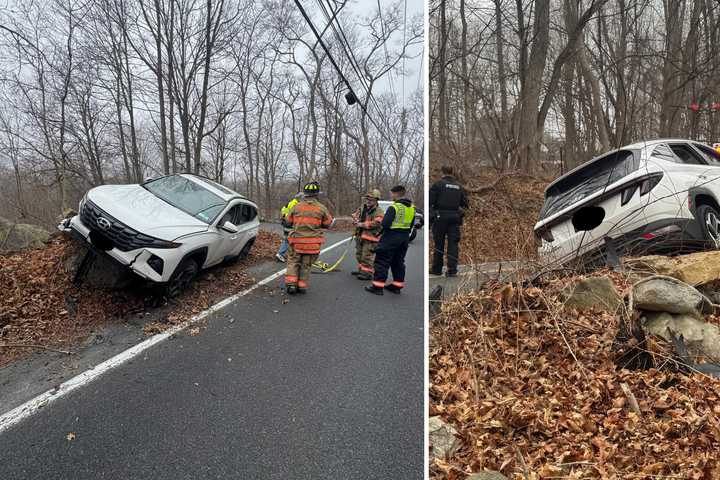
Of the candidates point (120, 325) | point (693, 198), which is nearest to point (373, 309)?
point (120, 325)

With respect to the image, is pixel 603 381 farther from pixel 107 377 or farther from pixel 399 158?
pixel 107 377

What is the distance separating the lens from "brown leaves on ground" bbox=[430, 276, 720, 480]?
1.30m

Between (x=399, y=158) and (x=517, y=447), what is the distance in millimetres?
2896

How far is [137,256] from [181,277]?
851 millimetres

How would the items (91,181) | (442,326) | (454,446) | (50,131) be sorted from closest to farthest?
(454,446) → (442,326) → (50,131) → (91,181)

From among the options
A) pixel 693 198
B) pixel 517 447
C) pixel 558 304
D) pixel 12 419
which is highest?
pixel 693 198

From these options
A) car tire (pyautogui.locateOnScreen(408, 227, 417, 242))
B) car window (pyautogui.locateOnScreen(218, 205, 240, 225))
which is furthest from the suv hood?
car tire (pyautogui.locateOnScreen(408, 227, 417, 242))

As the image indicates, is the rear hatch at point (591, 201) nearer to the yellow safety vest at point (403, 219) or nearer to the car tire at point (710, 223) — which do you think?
the car tire at point (710, 223)

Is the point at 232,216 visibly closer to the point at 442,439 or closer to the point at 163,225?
the point at 163,225

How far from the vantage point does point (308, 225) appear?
5.62 meters

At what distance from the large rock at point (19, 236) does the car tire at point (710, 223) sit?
296 inches

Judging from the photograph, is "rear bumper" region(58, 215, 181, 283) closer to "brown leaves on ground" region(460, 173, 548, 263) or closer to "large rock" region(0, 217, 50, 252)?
"large rock" region(0, 217, 50, 252)

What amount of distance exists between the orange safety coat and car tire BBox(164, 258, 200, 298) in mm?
1262

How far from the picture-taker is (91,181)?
826 cm
